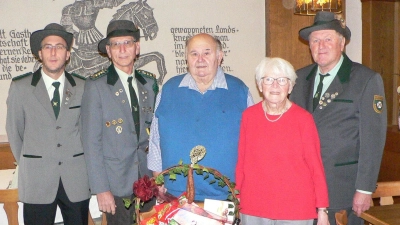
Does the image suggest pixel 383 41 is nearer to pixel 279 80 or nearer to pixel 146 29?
pixel 146 29

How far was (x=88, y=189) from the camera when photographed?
275 centimetres

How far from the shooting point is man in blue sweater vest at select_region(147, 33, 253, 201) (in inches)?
91.8

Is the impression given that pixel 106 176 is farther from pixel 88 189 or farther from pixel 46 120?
pixel 46 120

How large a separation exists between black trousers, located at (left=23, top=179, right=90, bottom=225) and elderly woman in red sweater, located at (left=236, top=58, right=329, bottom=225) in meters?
1.02

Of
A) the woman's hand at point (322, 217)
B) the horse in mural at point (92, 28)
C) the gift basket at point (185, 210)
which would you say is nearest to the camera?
the gift basket at point (185, 210)

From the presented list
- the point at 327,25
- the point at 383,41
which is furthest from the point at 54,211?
the point at 383,41

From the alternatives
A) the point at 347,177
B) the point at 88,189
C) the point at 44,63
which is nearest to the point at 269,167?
the point at 347,177

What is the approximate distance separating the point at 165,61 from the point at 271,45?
95cm

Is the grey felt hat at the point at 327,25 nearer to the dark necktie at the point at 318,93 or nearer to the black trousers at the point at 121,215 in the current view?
the dark necktie at the point at 318,93

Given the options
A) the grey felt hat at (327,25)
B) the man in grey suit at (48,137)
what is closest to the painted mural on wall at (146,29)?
the man in grey suit at (48,137)

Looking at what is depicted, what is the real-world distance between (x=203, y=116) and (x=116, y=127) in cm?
54

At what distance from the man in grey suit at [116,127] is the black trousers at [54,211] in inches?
8.1

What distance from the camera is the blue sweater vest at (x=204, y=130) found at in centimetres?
233

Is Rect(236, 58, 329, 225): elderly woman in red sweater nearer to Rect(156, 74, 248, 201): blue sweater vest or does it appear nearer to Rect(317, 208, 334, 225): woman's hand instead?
Rect(317, 208, 334, 225): woman's hand
